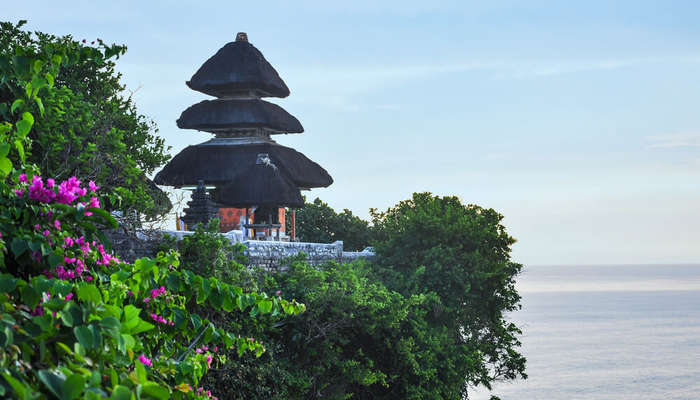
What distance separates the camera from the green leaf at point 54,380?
4.45m

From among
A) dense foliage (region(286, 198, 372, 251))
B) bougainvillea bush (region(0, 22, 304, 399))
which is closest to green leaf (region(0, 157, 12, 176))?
bougainvillea bush (region(0, 22, 304, 399))

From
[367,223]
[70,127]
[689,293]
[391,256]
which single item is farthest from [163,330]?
[689,293]

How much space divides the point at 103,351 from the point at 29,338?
42 cm

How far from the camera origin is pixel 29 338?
5164 millimetres

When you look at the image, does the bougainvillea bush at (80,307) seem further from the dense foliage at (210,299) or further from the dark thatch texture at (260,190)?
the dark thatch texture at (260,190)

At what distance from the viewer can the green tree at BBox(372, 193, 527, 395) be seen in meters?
27.3

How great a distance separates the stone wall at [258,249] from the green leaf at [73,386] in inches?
515

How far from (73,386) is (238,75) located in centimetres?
3074

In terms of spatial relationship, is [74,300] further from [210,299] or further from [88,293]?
[210,299]

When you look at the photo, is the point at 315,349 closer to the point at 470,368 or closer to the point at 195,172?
the point at 470,368

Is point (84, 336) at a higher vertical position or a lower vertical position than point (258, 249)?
lower

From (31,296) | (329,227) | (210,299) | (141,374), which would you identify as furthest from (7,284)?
→ (329,227)

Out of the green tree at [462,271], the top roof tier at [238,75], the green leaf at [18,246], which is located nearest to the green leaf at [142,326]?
the green leaf at [18,246]

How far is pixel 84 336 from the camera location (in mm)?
5078
